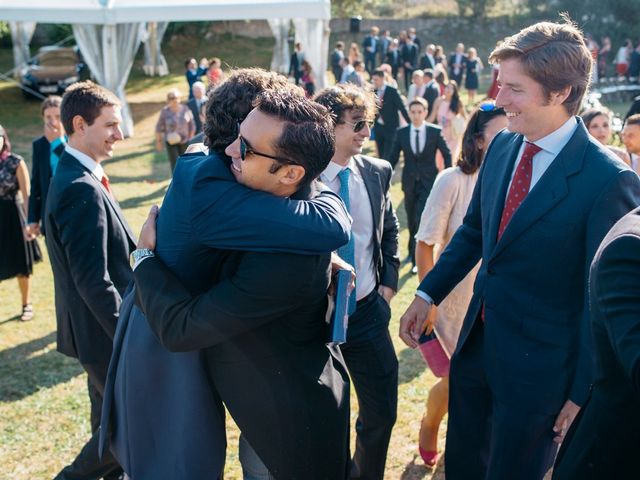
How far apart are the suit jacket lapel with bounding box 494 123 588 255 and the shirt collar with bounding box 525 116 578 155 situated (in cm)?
Answer: 3

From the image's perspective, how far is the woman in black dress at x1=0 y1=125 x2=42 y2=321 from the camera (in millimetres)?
6434

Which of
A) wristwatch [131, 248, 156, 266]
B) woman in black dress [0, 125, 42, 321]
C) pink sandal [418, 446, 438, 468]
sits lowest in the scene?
pink sandal [418, 446, 438, 468]

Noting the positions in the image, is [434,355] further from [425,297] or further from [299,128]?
[299,128]

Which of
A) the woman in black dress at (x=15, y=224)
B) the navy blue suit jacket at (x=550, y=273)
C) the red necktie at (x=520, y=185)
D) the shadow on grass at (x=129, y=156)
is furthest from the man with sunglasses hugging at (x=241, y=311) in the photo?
the shadow on grass at (x=129, y=156)

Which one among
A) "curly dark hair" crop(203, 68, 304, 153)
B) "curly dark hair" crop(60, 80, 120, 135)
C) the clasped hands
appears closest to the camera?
"curly dark hair" crop(203, 68, 304, 153)

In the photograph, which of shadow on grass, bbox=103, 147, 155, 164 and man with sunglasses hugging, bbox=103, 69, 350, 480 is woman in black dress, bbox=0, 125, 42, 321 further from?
shadow on grass, bbox=103, 147, 155, 164

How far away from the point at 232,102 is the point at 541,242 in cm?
117

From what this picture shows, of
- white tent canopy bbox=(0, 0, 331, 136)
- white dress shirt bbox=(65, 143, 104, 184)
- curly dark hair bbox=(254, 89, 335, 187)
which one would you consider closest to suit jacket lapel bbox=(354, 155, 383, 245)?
white dress shirt bbox=(65, 143, 104, 184)

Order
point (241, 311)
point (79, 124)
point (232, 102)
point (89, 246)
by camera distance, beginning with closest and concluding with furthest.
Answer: point (241, 311)
point (232, 102)
point (89, 246)
point (79, 124)

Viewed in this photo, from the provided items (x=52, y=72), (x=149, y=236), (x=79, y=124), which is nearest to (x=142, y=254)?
(x=149, y=236)

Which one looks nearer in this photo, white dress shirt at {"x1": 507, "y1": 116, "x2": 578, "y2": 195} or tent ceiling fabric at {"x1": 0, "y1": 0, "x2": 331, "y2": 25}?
white dress shirt at {"x1": 507, "y1": 116, "x2": 578, "y2": 195}

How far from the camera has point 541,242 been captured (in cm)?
255

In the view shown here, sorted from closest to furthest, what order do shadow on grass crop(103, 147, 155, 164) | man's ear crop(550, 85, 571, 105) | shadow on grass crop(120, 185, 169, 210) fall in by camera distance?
man's ear crop(550, 85, 571, 105) < shadow on grass crop(120, 185, 169, 210) < shadow on grass crop(103, 147, 155, 164)

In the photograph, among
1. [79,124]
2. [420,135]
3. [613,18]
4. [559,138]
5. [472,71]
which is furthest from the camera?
[613,18]
